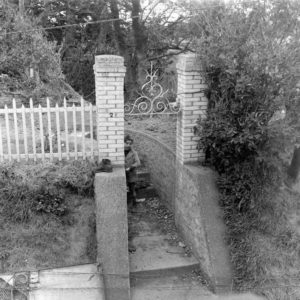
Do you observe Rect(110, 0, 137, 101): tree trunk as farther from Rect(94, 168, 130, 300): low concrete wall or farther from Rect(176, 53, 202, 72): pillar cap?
Rect(94, 168, 130, 300): low concrete wall

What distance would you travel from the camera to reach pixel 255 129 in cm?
593

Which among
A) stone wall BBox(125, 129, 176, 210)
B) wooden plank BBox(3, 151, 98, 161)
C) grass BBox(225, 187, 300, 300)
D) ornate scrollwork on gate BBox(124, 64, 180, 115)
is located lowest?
grass BBox(225, 187, 300, 300)

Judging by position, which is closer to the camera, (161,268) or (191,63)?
(161,268)

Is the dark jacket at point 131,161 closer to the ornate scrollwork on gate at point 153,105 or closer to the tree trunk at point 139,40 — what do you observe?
the ornate scrollwork on gate at point 153,105

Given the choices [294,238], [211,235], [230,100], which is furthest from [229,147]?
[294,238]

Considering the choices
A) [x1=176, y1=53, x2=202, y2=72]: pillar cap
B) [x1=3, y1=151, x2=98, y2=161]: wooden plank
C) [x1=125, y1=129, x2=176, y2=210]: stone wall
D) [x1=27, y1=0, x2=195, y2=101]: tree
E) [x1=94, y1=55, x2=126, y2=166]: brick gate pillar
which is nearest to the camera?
[x1=94, y1=55, x2=126, y2=166]: brick gate pillar

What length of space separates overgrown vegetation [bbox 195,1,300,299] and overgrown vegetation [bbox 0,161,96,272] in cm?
212

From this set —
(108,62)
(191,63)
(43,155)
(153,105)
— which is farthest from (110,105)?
(191,63)

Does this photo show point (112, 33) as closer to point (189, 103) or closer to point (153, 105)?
point (153, 105)

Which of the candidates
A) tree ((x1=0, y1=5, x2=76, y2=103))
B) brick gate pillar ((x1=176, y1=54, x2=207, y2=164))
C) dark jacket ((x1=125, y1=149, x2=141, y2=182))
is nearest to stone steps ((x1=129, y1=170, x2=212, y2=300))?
dark jacket ((x1=125, y1=149, x2=141, y2=182))

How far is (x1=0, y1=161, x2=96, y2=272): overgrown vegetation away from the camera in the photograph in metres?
5.78

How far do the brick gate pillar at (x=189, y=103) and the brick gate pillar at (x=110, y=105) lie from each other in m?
1.07

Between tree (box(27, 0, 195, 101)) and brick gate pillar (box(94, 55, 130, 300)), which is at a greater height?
tree (box(27, 0, 195, 101))

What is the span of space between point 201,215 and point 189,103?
1.83 m
